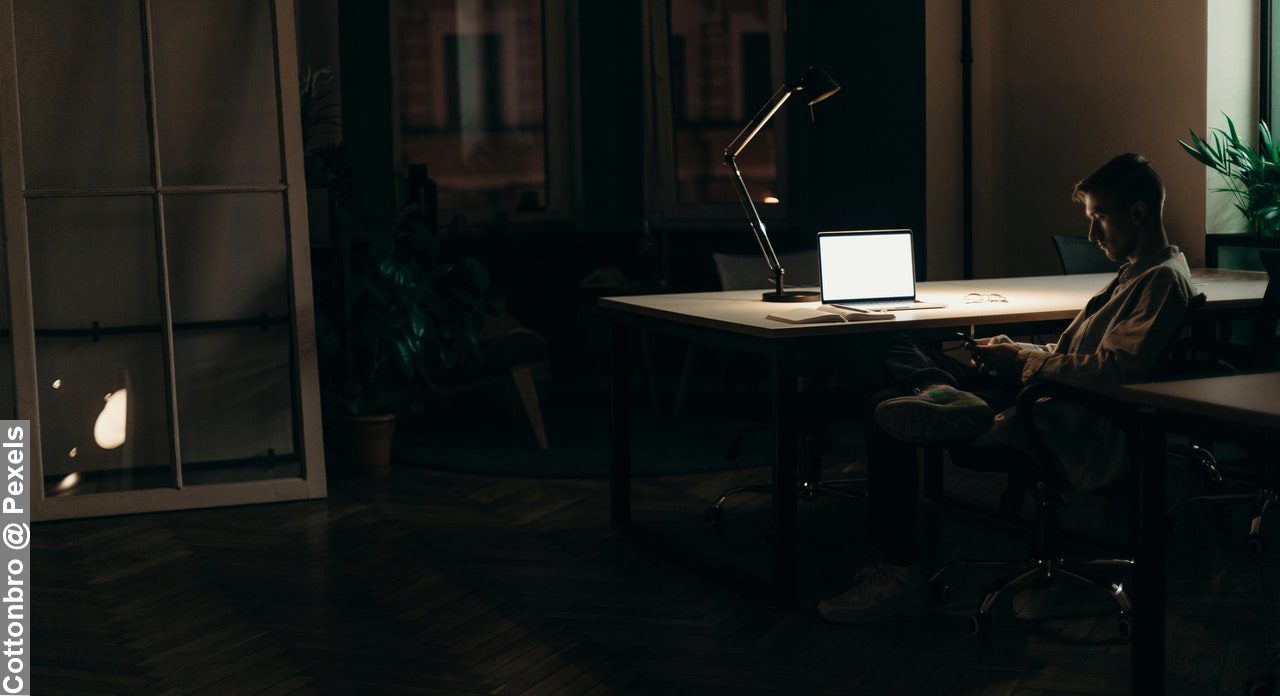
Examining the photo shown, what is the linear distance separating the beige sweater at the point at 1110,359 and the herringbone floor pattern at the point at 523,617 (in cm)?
48

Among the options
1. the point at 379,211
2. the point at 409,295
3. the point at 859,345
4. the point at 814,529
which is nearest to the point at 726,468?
the point at 814,529

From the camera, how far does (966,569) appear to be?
386 centimetres

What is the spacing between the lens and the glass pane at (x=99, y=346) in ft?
16.0

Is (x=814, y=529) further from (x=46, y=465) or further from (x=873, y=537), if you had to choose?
(x=46, y=465)

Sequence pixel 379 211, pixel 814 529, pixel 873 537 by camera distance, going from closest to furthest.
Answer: pixel 873 537
pixel 814 529
pixel 379 211

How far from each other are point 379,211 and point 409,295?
2.20m

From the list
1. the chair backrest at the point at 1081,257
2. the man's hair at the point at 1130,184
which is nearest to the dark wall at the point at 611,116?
the chair backrest at the point at 1081,257

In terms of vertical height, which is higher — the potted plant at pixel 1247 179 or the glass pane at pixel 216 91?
the glass pane at pixel 216 91

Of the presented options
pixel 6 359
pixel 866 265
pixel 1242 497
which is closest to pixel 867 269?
pixel 866 265

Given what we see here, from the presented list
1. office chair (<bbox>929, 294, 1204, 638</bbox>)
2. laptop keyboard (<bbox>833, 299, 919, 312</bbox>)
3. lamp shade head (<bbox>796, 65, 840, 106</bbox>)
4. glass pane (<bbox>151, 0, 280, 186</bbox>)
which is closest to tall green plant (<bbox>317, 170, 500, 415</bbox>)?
glass pane (<bbox>151, 0, 280, 186</bbox>)

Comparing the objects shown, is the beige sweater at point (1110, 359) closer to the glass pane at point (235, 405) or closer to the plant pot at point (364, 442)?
the glass pane at point (235, 405)

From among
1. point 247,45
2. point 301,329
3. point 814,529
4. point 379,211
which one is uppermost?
point 247,45

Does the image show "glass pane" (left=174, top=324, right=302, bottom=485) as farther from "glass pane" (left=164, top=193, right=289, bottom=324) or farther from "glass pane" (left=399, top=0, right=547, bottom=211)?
"glass pane" (left=399, top=0, right=547, bottom=211)

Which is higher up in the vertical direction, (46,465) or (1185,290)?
(1185,290)
